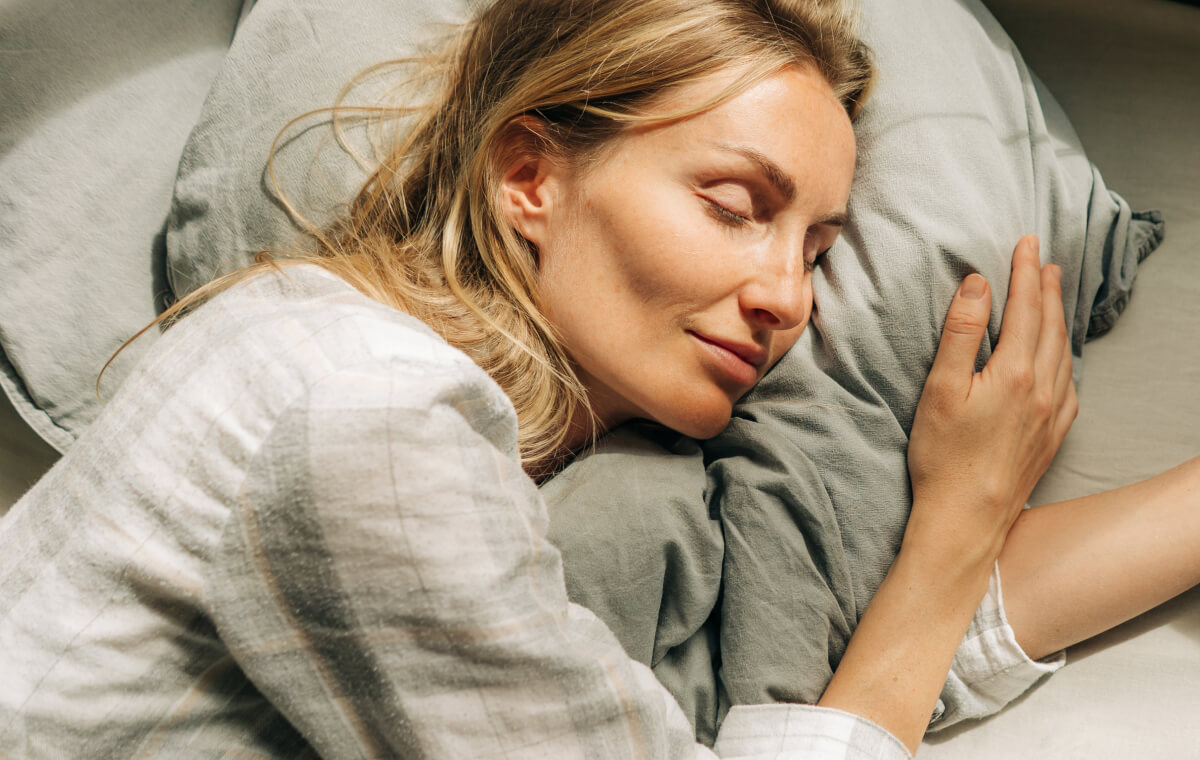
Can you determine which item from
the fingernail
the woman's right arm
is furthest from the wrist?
the fingernail

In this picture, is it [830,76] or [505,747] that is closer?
[505,747]

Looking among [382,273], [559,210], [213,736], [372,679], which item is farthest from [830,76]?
[213,736]

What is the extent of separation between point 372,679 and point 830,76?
890 millimetres

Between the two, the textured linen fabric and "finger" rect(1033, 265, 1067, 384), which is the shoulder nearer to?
the textured linen fabric

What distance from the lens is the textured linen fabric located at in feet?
2.08

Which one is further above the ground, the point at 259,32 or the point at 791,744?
the point at 259,32

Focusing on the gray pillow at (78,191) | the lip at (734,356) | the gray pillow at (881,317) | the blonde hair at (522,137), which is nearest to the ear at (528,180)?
the blonde hair at (522,137)

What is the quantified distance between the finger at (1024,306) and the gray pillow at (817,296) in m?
0.02

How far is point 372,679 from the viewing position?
2.17ft

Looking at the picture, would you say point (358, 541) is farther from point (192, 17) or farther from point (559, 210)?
point (192, 17)

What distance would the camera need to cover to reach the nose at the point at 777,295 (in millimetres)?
904

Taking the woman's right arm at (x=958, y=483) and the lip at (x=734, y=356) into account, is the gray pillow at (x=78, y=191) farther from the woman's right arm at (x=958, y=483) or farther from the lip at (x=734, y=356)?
the woman's right arm at (x=958, y=483)

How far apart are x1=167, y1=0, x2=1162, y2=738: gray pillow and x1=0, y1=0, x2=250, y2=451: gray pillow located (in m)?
0.08

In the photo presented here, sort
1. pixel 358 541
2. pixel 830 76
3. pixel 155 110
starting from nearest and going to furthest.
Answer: pixel 358 541, pixel 830 76, pixel 155 110
